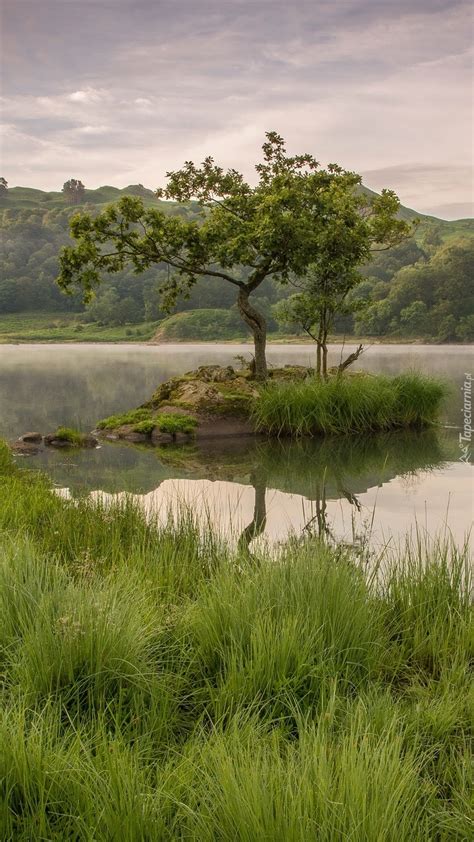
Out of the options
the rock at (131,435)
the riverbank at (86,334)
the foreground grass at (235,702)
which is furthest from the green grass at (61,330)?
the foreground grass at (235,702)

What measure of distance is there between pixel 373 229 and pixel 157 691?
19160mm

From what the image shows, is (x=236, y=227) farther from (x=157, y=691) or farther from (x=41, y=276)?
(x=41, y=276)

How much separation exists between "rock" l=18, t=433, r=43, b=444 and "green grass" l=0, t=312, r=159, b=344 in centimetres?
7738

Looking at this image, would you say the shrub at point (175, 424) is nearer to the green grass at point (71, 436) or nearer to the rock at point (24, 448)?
the green grass at point (71, 436)

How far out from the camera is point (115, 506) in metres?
8.09

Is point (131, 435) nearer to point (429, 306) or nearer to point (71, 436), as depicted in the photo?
point (71, 436)

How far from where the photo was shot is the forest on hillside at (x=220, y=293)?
78312 mm

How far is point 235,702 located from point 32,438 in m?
14.5

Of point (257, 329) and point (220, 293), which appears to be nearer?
point (257, 329)

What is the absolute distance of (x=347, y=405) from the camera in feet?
60.7

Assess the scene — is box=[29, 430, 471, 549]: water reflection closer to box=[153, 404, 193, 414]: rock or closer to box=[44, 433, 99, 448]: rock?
box=[44, 433, 99, 448]: rock

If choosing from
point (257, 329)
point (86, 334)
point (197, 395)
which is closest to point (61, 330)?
point (86, 334)

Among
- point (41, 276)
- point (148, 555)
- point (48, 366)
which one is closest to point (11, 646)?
point (148, 555)

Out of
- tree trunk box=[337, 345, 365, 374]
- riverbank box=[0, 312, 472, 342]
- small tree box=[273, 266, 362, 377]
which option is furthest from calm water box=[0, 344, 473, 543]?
riverbank box=[0, 312, 472, 342]
